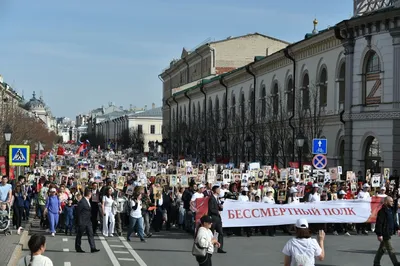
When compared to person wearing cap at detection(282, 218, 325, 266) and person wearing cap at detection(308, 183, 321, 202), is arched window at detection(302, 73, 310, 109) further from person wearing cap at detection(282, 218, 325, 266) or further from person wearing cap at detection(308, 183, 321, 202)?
person wearing cap at detection(282, 218, 325, 266)

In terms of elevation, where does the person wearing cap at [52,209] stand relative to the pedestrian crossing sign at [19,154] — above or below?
below

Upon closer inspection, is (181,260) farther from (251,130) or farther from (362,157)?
(251,130)

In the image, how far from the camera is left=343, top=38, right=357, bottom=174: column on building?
43.0 m

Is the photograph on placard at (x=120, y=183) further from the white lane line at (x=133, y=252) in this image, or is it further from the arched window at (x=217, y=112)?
the arched window at (x=217, y=112)

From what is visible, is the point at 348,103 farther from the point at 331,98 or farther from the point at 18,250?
the point at 18,250

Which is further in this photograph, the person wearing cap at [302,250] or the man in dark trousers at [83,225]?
the man in dark trousers at [83,225]

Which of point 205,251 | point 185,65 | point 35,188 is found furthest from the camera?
point 185,65

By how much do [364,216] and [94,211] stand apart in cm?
812

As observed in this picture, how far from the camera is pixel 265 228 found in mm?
24641

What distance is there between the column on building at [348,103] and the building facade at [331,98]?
51 millimetres

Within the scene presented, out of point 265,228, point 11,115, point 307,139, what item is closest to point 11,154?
point 265,228

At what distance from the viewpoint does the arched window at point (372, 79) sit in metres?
40.8

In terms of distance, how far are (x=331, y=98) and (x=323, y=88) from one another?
6.55ft

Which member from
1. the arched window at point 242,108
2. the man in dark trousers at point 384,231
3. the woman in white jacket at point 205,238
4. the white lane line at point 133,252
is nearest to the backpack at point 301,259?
the woman in white jacket at point 205,238
